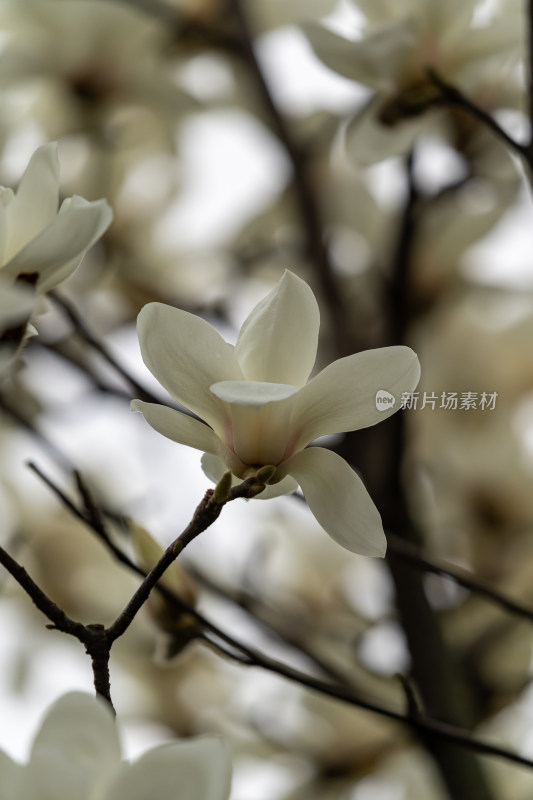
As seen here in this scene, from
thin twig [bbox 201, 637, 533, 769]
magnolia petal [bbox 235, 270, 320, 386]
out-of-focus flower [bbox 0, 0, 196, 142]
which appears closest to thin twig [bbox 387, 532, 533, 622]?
thin twig [bbox 201, 637, 533, 769]

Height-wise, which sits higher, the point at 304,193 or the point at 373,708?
the point at 304,193

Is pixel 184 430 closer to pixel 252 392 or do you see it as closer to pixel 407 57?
Answer: pixel 252 392

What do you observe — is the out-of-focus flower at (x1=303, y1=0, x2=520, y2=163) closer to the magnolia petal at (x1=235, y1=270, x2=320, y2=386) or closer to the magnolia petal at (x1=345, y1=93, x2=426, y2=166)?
the magnolia petal at (x1=345, y1=93, x2=426, y2=166)

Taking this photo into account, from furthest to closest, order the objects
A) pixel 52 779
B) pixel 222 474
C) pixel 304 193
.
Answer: pixel 304 193
pixel 222 474
pixel 52 779

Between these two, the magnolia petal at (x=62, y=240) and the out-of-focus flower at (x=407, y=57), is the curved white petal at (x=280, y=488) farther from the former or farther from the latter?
the out-of-focus flower at (x=407, y=57)

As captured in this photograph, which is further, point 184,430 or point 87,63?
point 87,63

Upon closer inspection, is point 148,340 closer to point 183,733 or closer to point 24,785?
point 24,785

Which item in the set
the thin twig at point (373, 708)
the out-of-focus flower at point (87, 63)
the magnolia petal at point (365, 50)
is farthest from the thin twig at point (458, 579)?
the out-of-focus flower at point (87, 63)

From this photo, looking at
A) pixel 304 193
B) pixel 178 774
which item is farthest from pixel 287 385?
pixel 304 193
